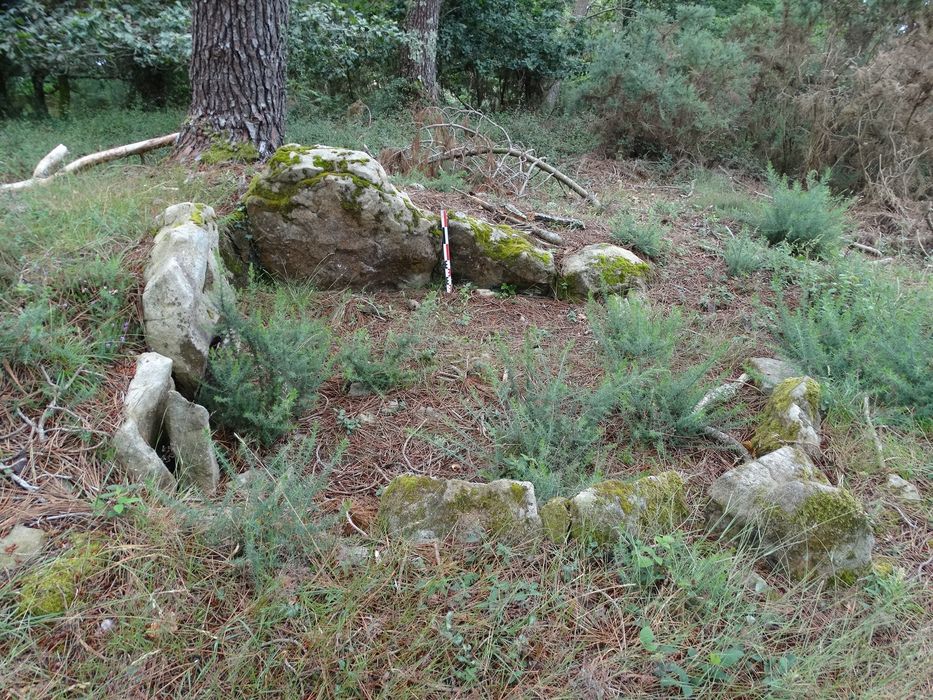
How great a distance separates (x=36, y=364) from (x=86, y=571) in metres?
1.11

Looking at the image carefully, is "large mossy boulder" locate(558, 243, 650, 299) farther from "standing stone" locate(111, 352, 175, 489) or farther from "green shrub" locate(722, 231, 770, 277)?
"standing stone" locate(111, 352, 175, 489)

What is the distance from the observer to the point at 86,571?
1.88 m

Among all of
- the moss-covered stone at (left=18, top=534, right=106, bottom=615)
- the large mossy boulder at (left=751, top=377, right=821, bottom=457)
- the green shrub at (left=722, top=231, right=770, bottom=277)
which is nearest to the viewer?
the moss-covered stone at (left=18, top=534, right=106, bottom=615)

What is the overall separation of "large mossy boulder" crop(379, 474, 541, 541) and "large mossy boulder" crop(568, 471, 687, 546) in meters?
0.18

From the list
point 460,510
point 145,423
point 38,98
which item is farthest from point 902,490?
point 38,98

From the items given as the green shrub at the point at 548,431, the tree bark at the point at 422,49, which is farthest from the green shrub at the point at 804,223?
the tree bark at the point at 422,49

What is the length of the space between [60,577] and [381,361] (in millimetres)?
1872

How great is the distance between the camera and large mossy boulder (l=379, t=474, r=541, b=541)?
7.33ft

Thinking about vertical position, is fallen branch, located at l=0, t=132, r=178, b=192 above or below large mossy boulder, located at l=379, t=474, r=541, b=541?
above

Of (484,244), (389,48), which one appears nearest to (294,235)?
(484,244)

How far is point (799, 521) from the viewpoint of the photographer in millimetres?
2230

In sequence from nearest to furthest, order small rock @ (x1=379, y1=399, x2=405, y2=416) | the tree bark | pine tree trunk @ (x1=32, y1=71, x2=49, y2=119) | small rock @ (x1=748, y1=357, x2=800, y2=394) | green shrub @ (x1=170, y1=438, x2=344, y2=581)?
1. green shrub @ (x1=170, y1=438, x2=344, y2=581)
2. small rock @ (x1=379, y1=399, x2=405, y2=416)
3. small rock @ (x1=748, y1=357, x2=800, y2=394)
4. pine tree trunk @ (x1=32, y1=71, x2=49, y2=119)
5. the tree bark

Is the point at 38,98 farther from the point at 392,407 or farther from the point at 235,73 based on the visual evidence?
the point at 392,407

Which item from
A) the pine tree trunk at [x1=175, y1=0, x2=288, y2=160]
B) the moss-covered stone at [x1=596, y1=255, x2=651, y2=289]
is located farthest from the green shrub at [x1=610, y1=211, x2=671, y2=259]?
the pine tree trunk at [x1=175, y1=0, x2=288, y2=160]
